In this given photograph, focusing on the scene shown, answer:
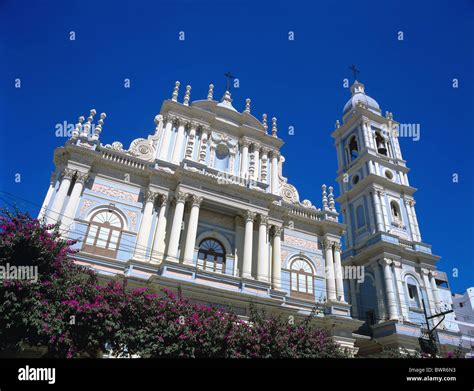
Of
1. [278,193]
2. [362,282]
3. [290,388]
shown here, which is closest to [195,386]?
[290,388]

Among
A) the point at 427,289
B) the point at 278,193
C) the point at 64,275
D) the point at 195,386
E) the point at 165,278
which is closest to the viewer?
the point at 195,386

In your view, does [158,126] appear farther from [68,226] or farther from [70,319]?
[70,319]

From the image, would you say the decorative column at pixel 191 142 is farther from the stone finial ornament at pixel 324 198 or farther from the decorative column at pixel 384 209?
the decorative column at pixel 384 209

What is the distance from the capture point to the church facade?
18641 millimetres

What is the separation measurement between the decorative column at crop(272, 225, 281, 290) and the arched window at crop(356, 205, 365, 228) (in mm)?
12822

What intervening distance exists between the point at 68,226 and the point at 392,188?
27.3m

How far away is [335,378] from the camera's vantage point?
6.95 meters

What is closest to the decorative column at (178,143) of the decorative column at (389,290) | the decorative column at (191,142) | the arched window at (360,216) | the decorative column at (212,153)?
the decorative column at (191,142)

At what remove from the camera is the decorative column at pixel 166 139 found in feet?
75.5

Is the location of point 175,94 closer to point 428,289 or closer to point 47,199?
point 47,199

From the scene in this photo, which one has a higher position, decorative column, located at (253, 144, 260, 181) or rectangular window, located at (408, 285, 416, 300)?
decorative column, located at (253, 144, 260, 181)

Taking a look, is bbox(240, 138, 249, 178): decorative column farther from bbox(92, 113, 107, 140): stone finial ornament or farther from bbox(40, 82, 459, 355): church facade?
bbox(92, 113, 107, 140): stone finial ornament

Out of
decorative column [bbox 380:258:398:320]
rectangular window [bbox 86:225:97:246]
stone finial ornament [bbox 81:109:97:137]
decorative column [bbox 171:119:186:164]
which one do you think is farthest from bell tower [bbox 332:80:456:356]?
stone finial ornament [bbox 81:109:97:137]

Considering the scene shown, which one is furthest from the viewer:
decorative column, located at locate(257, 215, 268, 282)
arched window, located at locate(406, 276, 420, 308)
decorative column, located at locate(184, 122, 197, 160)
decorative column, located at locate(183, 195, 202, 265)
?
arched window, located at locate(406, 276, 420, 308)
